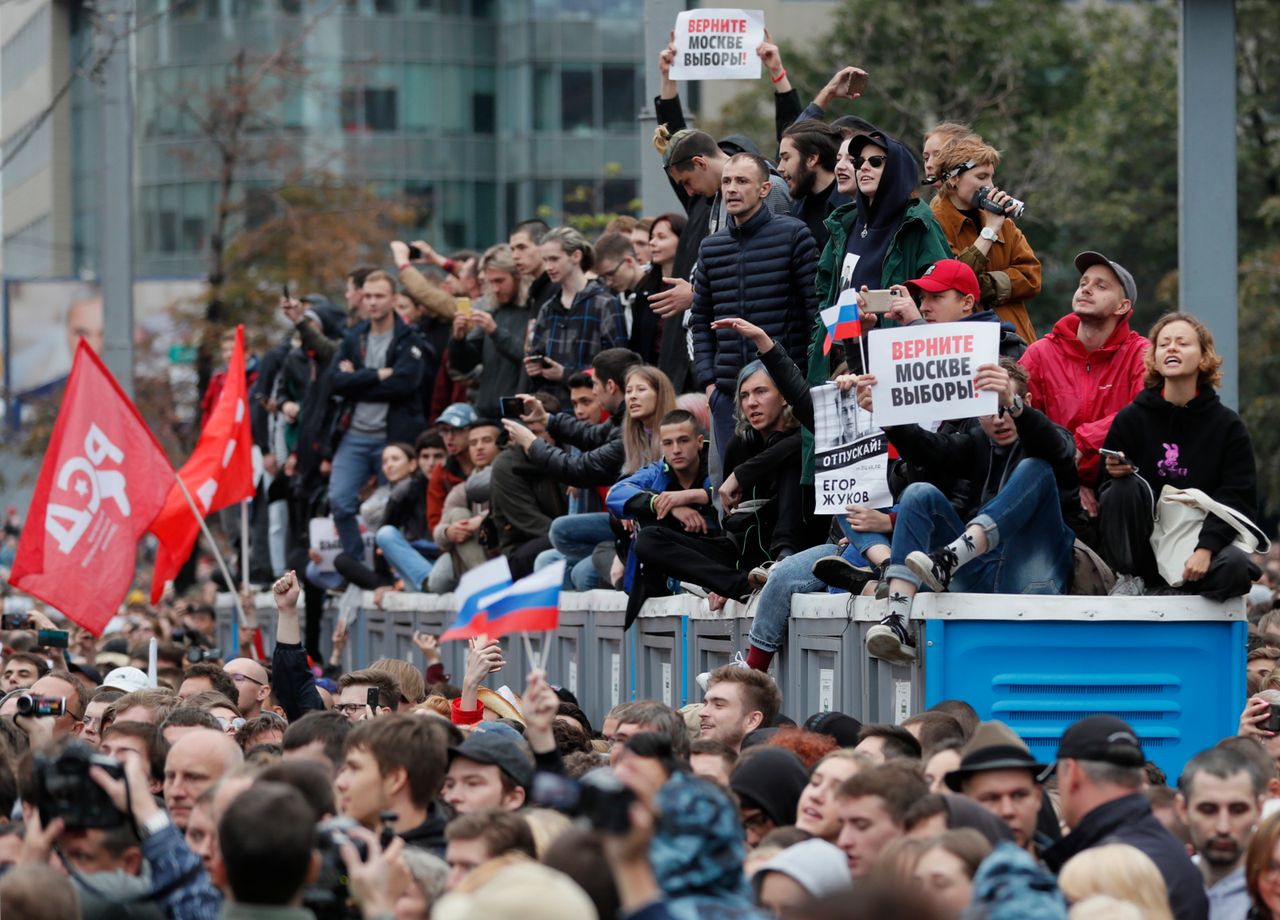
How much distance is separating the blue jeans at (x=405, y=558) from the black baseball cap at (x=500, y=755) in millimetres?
9674

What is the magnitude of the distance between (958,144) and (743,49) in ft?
7.74

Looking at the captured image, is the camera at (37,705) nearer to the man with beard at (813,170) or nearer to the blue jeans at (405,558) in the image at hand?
the man with beard at (813,170)

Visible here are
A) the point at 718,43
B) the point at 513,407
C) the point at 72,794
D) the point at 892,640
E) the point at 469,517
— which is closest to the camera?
the point at 72,794

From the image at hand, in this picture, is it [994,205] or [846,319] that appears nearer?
[846,319]

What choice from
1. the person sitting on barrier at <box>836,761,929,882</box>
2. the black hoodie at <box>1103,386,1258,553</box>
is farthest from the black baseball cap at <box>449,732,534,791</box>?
the black hoodie at <box>1103,386,1258,553</box>

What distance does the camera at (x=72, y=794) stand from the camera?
7.07m

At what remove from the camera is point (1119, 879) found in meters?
6.76

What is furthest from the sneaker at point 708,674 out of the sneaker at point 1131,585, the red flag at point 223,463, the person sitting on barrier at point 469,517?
the red flag at point 223,463

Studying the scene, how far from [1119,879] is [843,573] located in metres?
4.48

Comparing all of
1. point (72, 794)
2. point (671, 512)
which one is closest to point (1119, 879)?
point (72, 794)

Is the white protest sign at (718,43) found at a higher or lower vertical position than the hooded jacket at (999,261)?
higher

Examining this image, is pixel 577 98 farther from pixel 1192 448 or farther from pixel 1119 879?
pixel 1119 879

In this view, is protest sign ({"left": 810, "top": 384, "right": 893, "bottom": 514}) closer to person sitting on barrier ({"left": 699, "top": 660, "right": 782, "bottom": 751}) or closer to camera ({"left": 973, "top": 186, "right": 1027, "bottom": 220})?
person sitting on barrier ({"left": 699, "top": 660, "right": 782, "bottom": 751})

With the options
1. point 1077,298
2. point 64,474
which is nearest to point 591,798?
point 1077,298
